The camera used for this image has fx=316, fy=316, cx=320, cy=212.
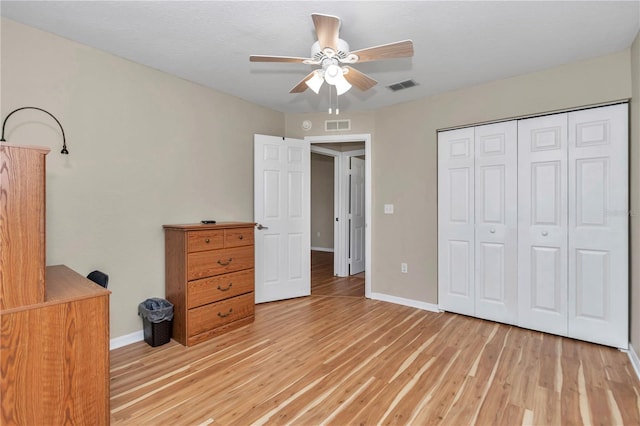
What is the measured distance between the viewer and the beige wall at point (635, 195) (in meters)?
2.35

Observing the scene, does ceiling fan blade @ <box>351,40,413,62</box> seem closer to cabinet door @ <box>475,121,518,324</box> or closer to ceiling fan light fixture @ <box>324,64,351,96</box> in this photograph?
ceiling fan light fixture @ <box>324,64,351,96</box>

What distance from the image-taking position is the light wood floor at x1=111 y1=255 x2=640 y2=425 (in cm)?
181

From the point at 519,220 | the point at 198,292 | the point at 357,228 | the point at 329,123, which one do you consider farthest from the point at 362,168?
the point at 198,292

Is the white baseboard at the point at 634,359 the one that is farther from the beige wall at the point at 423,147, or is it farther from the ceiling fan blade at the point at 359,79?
the ceiling fan blade at the point at 359,79

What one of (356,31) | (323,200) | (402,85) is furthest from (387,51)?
(323,200)

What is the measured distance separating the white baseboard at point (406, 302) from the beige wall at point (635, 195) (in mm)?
1630

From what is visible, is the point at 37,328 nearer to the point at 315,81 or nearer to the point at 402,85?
the point at 315,81

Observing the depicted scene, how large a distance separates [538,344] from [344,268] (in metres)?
3.12

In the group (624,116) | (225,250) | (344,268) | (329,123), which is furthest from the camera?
(344,268)

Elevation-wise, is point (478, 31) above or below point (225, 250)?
above

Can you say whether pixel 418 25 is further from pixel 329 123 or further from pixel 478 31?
pixel 329 123

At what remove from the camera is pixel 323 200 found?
8.26m

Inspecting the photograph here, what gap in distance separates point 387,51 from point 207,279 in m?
2.34

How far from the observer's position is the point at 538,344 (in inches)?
108
